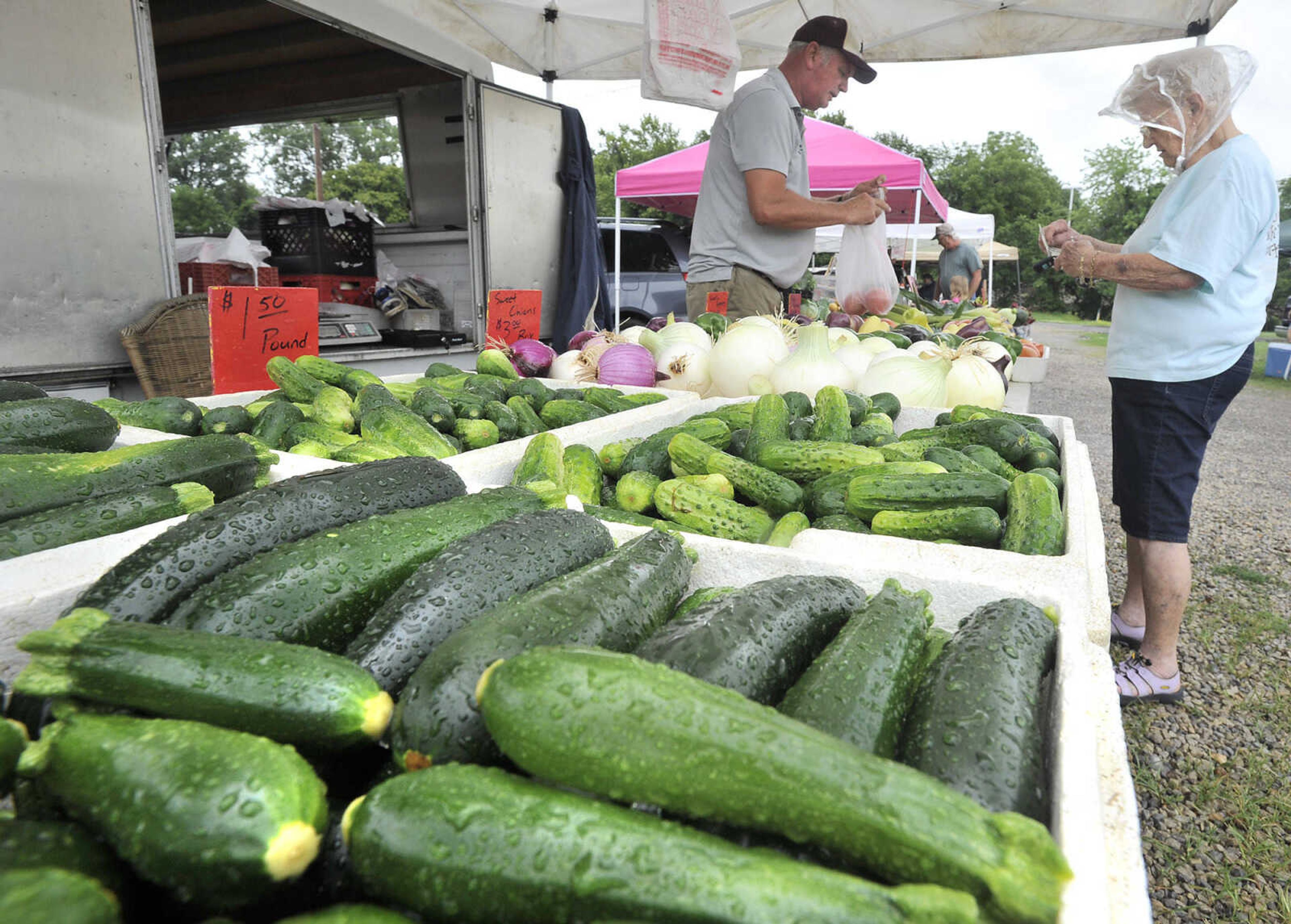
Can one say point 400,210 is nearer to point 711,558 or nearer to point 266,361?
point 266,361

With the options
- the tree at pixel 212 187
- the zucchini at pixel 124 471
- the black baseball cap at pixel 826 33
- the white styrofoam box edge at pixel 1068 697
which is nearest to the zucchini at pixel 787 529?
the white styrofoam box edge at pixel 1068 697

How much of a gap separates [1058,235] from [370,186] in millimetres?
28659

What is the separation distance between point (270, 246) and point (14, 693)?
854cm

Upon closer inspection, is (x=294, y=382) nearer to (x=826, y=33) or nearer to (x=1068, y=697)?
(x=1068, y=697)

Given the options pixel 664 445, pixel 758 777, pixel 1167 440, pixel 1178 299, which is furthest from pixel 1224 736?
pixel 758 777

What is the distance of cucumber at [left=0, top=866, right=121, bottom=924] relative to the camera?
589 mm

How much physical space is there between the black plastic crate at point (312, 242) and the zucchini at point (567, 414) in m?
6.03

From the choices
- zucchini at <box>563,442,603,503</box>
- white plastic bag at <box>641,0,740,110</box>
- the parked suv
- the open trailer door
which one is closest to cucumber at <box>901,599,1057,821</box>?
zucchini at <box>563,442,603,503</box>

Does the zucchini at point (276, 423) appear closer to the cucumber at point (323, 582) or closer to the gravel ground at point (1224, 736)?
the cucumber at point (323, 582)

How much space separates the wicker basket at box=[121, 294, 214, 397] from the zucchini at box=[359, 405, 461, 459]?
9.93ft

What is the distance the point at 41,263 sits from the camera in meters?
4.54

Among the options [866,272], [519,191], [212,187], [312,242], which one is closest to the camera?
[866,272]

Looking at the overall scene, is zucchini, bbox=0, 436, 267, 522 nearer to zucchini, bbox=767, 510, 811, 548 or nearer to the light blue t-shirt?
zucchini, bbox=767, 510, 811, 548

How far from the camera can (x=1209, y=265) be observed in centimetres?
299
